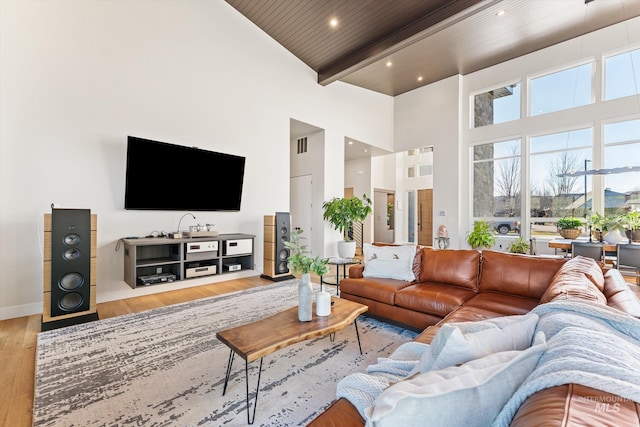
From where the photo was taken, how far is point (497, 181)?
6828mm

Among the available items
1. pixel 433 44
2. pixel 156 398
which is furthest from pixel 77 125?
pixel 433 44

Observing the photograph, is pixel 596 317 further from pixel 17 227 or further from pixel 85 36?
pixel 85 36

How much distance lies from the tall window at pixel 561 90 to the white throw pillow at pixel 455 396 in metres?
7.31

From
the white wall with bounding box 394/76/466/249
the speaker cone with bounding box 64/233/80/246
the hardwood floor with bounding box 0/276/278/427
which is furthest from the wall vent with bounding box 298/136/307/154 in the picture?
the speaker cone with bounding box 64/233/80/246

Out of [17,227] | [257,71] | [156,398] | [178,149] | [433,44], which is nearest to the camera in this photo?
[156,398]

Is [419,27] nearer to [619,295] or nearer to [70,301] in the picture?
[619,295]

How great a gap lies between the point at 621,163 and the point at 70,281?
8593 millimetres

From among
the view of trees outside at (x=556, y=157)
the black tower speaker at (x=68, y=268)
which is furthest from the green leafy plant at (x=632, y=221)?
the black tower speaker at (x=68, y=268)

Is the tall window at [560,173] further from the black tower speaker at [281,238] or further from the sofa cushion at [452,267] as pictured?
the black tower speaker at [281,238]

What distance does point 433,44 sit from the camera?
18.3 feet

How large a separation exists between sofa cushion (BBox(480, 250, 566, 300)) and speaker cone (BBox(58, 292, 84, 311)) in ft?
12.8

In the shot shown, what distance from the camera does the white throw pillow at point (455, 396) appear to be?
26.2 inches

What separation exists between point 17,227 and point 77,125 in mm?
1259

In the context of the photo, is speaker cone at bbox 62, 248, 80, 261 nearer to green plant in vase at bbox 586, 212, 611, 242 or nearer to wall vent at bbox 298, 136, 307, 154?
wall vent at bbox 298, 136, 307, 154
